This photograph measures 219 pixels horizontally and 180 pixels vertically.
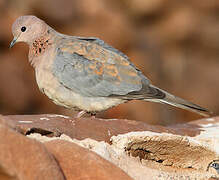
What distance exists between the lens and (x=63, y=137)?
332 cm

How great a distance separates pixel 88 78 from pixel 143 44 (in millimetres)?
5928

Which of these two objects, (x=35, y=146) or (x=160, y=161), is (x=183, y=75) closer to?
(x=160, y=161)

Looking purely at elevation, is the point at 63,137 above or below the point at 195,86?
above

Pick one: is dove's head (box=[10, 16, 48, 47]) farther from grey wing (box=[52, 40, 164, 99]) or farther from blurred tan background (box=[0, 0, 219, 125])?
blurred tan background (box=[0, 0, 219, 125])

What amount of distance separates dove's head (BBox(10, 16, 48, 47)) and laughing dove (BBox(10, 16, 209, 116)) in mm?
199

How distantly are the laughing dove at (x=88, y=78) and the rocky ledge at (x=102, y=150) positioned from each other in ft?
3.61

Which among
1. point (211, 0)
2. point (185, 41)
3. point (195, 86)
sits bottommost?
point (195, 86)

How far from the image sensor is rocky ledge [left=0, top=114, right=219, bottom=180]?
8.39 ft

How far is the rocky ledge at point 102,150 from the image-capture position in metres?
2.56

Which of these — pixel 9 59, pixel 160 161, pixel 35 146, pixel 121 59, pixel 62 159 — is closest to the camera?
pixel 35 146

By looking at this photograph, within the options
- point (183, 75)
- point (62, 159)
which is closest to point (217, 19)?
point (183, 75)

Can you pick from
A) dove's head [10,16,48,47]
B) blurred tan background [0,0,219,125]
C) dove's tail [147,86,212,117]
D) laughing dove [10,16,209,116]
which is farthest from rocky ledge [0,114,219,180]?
blurred tan background [0,0,219,125]

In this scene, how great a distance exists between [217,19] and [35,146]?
890 centimetres

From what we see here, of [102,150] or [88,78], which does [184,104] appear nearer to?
[88,78]
